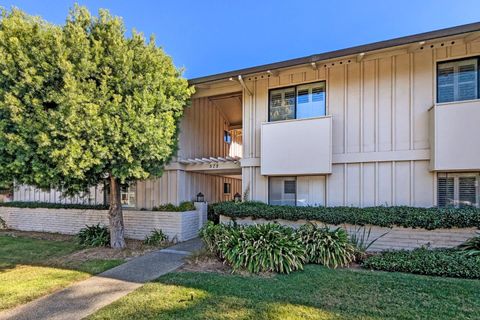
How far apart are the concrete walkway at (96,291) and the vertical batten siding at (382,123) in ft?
18.8

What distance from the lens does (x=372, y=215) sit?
7.52 metres

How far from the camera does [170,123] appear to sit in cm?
748

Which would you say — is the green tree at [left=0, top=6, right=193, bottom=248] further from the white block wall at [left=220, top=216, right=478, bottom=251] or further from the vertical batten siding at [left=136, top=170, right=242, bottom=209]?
the white block wall at [left=220, top=216, right=478, bottom=251]

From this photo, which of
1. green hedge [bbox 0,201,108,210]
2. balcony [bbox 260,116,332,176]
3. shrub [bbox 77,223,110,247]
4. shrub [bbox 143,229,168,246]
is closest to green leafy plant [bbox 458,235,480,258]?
balcony [bbox 260,116,332,176]

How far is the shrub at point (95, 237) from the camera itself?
8.91m

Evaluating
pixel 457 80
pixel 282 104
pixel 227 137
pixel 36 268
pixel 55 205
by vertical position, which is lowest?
pixel 36 268

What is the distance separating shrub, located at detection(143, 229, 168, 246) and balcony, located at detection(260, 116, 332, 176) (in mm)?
4162

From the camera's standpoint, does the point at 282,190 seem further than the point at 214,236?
Yes

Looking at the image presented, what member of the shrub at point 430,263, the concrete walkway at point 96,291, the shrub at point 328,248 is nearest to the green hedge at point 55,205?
the concrete walkway at point 96,291

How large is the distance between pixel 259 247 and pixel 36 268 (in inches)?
224

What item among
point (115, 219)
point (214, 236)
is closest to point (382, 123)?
point (214, 236)

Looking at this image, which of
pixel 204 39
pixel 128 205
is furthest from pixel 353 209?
pixel 204 39

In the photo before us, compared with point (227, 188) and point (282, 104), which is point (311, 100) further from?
point (227, 188)

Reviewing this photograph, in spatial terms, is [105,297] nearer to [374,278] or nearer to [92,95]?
[92,95]
